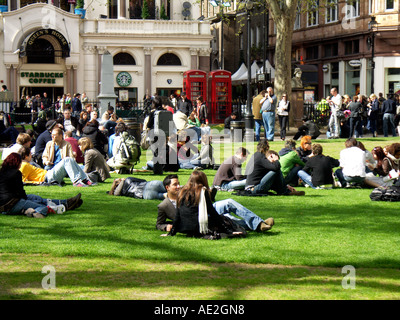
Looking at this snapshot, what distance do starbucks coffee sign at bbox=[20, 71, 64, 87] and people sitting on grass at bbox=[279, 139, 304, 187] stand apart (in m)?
32.9

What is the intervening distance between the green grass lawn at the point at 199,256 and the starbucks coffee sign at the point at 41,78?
114 feet

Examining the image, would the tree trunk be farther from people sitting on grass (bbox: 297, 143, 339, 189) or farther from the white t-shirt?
people sitting on grass (bbox: 297, 143, 339, 189)

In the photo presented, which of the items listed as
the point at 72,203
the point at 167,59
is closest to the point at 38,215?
the point at 72,203

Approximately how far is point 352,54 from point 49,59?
19.1m

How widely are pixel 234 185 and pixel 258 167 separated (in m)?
0.83

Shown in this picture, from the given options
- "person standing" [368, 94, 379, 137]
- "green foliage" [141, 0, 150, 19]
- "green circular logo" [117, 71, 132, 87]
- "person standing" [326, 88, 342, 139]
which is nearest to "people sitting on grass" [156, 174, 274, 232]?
"person standing" [326, 88, 342, 139]

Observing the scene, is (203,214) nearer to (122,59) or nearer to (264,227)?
(264,227)

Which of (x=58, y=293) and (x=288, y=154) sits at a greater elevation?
(x=288, y=154)

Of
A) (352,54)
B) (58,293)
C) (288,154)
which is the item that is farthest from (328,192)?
(352,54)

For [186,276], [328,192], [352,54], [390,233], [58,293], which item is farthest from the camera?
[352,54]

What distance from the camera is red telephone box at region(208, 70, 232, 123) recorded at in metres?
40.0

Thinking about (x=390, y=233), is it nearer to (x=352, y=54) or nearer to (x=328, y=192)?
(x=328, y=192)

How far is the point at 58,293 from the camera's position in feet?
23.8


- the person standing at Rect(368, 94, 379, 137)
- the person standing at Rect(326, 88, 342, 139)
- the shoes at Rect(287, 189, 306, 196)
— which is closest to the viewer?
the shoes at Rect(287, 189, 306, 196)
